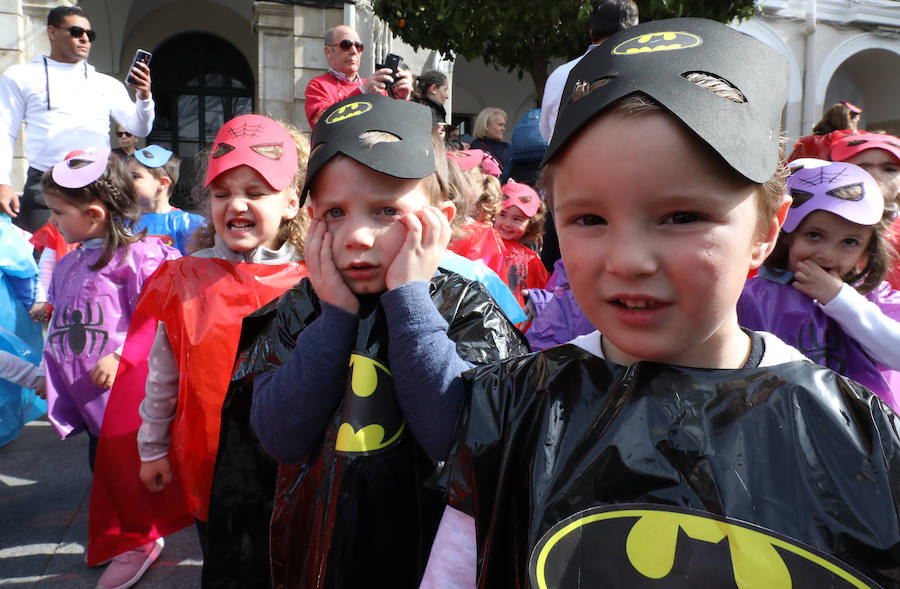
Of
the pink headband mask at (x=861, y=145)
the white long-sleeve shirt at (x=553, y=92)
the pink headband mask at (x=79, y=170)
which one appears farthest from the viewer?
the white long-sleeve shirt at (x=553, y=92)

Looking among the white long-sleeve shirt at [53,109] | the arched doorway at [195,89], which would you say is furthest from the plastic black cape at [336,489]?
the arched doorway at [195,89]

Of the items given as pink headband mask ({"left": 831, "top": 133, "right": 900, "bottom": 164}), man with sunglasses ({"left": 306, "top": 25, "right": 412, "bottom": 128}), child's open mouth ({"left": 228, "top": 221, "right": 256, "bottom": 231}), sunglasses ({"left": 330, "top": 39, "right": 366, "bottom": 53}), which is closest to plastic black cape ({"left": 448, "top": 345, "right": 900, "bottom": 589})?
child's open mouth ({"left": 228, "top": 221, "right": 256, "bottom": 231})

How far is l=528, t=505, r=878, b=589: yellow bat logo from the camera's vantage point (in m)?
0.82

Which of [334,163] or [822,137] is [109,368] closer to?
[334,163]

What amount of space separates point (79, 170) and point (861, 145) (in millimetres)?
3682

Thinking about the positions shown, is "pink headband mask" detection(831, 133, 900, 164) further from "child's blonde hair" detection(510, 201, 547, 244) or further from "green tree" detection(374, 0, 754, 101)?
"green tree" detection(374, 0, 754, 101)

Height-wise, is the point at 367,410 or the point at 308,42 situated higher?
the point at 308,42

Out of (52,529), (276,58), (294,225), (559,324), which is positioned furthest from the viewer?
(276,58)

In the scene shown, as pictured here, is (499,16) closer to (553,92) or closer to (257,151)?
(553,92)

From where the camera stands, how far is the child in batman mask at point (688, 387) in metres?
0.83

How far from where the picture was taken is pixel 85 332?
271 cm

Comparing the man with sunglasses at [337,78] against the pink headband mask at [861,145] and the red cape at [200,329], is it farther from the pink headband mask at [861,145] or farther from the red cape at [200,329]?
the pink headband mask at [861,145]

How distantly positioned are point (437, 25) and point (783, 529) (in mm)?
7524

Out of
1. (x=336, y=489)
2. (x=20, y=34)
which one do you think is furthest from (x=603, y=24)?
(x=20, y=34)
